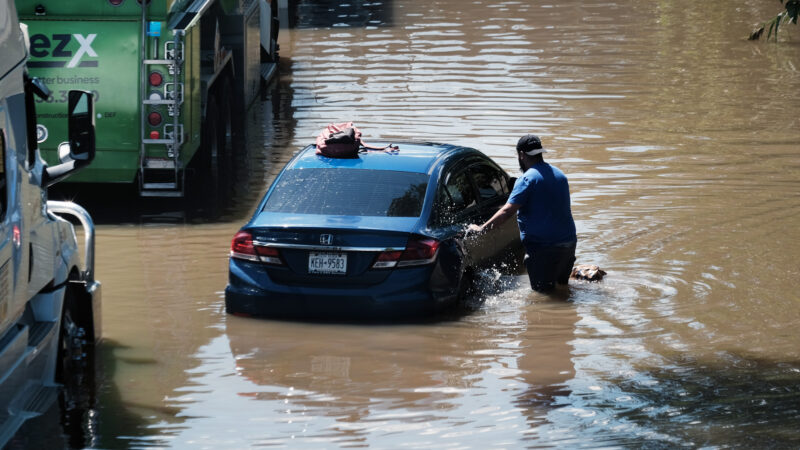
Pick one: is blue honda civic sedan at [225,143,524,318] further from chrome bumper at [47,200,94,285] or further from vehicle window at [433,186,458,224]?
chrome bumper at [47,200,94,285]

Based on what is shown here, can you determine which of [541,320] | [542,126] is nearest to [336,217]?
[541,320]

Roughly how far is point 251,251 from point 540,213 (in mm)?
2383

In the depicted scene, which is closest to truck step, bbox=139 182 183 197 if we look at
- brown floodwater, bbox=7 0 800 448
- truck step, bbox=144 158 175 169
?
truck step, bbox=144 158 175 169

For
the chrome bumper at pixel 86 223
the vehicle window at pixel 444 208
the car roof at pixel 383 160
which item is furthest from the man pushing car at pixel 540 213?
the chrome bumper at pixel 86 223

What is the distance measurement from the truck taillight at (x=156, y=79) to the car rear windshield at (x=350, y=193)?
10.5 feet

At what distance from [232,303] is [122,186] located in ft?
19.1

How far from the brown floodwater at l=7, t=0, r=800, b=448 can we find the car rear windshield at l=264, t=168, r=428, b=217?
2.85 ft

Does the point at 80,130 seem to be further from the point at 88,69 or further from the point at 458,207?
the point at 88,69

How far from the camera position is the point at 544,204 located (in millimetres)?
11258

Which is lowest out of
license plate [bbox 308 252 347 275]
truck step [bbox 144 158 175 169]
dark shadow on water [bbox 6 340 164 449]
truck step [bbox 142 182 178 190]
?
dark shadow on water [bbox 6 340 164 449]

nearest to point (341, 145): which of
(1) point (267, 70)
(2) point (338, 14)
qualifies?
(1) point (267, 70)

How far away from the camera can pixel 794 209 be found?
14.5 metres

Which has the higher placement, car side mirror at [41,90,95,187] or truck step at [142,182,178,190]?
car side mirror at [41,90,95,187]

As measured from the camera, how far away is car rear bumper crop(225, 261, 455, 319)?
10.3m
